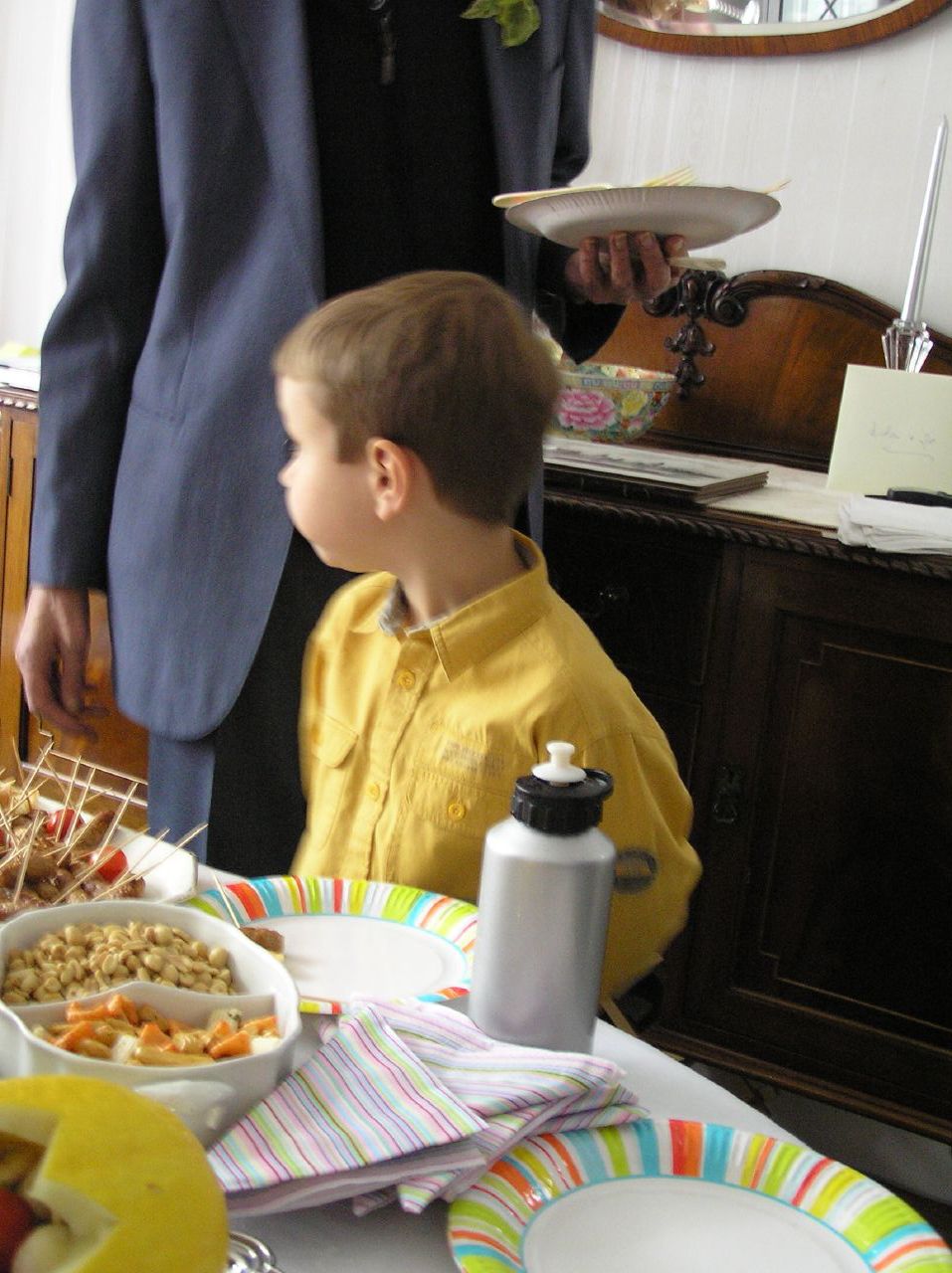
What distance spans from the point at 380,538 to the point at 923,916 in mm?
1024

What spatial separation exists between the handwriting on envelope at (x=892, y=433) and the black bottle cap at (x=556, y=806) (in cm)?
139

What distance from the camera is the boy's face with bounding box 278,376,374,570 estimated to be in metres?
1.20

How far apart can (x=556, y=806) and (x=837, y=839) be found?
1.25m

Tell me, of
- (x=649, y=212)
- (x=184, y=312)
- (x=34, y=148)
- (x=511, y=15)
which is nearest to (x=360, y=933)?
(x=184, y=312)

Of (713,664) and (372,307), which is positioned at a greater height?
(372,307)

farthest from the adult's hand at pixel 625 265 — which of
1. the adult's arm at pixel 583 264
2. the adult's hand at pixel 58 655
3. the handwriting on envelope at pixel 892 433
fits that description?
the adult's hand at pixel 58 655

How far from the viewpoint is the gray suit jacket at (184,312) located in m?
1.35

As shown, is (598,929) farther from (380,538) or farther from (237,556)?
(237,556)

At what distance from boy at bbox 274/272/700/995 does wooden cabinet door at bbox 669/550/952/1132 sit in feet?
2.15

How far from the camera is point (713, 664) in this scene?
192 cm

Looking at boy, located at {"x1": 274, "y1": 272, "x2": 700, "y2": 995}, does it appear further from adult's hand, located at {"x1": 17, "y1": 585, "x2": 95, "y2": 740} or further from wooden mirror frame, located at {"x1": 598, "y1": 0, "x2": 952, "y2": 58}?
wooden mirror frame, located at {"x1": 598, "y1": 0, "x2": 952, "y2": 58}

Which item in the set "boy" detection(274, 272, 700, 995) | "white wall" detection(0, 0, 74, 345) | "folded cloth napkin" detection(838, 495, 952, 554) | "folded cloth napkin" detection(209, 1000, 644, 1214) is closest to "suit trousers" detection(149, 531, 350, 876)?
"boy" detection(274, 272, 700, 995)

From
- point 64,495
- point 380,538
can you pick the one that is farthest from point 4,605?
point 380,538

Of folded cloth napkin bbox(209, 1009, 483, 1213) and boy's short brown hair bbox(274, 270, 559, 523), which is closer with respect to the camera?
folded cloth napkin bbox(209, 1009, 483, 1213)
